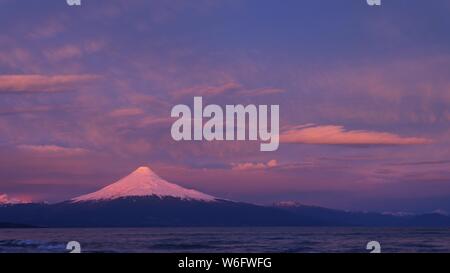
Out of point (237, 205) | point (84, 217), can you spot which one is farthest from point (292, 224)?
point (84, 217)
